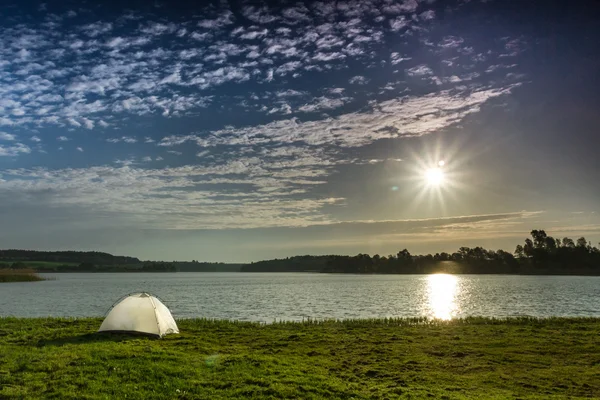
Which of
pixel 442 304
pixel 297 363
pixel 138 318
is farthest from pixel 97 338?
pixel 442 304

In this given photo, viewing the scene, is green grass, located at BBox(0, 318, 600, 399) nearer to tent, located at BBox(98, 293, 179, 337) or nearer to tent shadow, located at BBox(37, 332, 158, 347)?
tent shadow, located at BBox(37, 332, 158, 347)

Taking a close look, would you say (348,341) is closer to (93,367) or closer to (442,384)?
(442,384)

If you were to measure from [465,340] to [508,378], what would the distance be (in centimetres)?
1006

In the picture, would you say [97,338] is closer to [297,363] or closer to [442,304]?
[297,363]

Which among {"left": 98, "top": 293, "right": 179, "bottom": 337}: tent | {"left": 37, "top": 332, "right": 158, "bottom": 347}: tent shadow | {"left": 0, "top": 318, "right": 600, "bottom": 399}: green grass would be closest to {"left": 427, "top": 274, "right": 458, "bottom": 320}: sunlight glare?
{"left": 0, "top": 318, "right": 600, "bottom": 399}: green grass

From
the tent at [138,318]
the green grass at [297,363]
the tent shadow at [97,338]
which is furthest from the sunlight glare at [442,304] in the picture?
the tent shadow at [97,338]

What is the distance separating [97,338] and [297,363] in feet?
43.1

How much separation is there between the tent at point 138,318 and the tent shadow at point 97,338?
0.88 feet

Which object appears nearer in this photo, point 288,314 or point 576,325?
point 576,325

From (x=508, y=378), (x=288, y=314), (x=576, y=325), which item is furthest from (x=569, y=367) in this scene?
(x=288, y=314)

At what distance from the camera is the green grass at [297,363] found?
16.5 meters

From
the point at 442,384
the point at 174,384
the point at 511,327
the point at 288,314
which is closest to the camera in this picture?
the point at 174,384

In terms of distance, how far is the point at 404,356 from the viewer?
2445 cm

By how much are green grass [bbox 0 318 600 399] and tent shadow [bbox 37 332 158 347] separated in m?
Answer: 0.10
